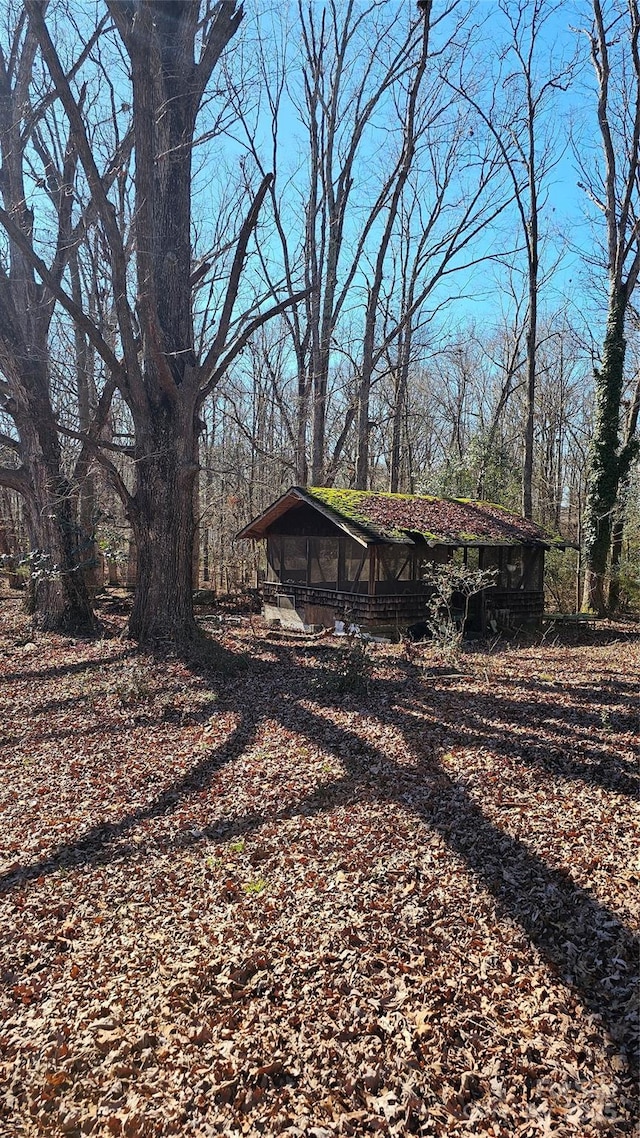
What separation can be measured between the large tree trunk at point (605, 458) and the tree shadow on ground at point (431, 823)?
40.6 ft

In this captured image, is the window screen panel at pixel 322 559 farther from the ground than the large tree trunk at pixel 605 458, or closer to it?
closer to it

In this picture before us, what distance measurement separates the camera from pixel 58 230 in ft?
39.7

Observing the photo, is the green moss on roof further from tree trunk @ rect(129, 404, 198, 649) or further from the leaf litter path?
the leaf litter path

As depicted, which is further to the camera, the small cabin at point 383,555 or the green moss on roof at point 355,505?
the small cabin at point 383,555

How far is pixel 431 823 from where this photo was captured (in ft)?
15.1

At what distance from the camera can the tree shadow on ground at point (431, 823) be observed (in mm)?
3189

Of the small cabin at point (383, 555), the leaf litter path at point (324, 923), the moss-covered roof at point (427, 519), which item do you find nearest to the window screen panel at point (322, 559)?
the small cabin at point (383, 555)

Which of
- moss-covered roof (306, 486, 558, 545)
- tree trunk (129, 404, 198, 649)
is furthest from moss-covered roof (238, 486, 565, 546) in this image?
tree trunk (129, 404, 198, 649)

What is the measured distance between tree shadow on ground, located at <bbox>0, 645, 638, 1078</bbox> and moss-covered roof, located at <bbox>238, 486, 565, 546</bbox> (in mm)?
6909

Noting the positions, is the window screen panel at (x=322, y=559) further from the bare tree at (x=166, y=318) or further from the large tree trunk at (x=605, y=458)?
the bare tree at (x=166, y=318)

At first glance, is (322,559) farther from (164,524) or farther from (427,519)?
(164,524)

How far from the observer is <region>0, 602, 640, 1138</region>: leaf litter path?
261cm

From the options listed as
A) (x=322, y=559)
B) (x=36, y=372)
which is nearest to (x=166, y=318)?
(x=36, y=372)

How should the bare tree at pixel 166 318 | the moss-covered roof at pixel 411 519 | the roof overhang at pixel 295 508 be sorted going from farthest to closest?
the moss-covered roof at pixel 411 519, the roof overhang at pixel 295 508, the bare tree at pixel 166 318
